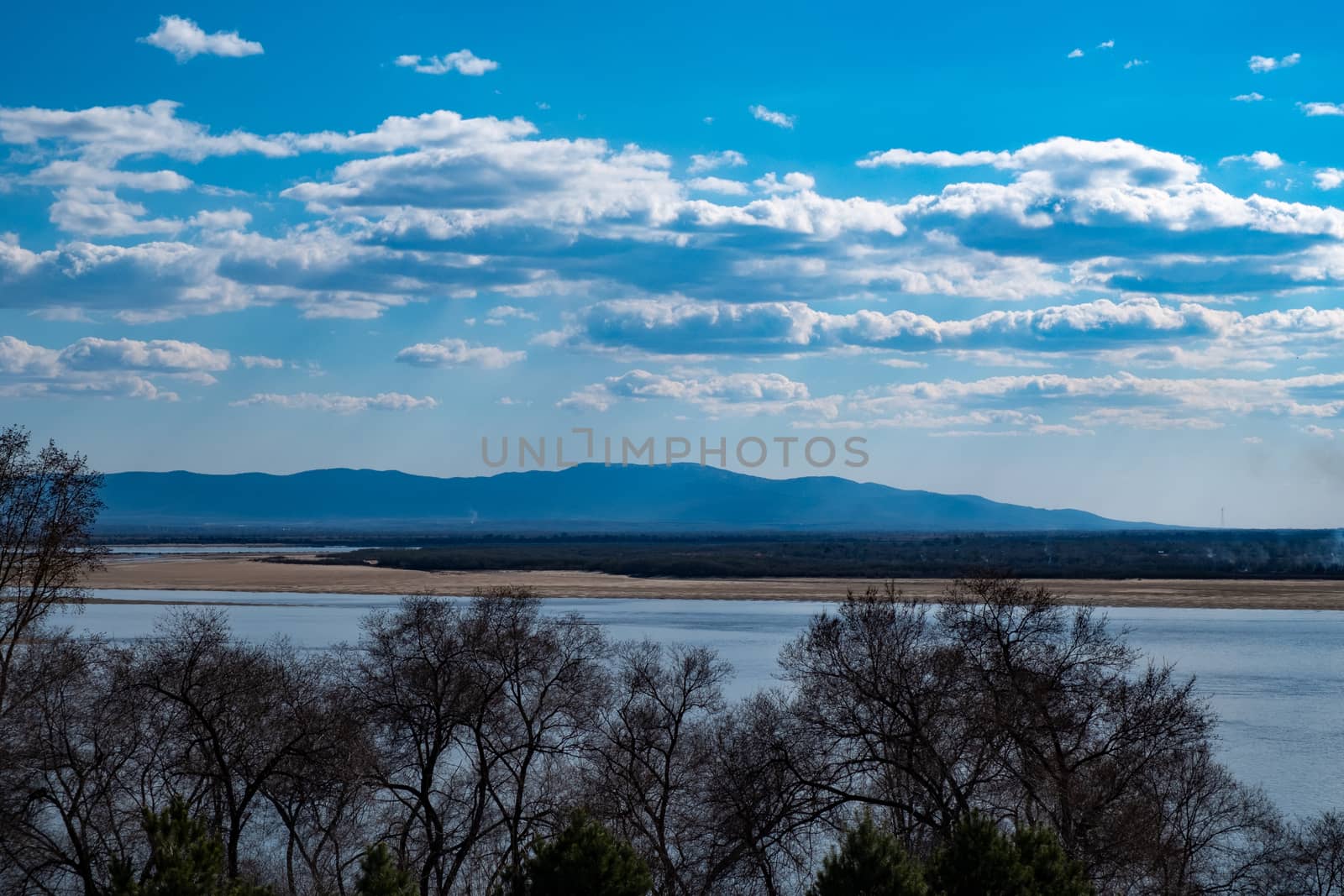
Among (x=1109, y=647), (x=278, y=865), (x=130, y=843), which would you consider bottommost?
(x=278, y=865)

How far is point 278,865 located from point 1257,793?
22.1m

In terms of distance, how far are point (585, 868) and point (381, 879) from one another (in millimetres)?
2554

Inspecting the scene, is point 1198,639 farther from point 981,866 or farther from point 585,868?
point 585,868

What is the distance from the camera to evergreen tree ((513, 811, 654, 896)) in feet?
53.9

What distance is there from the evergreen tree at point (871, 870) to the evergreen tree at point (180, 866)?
6.52m

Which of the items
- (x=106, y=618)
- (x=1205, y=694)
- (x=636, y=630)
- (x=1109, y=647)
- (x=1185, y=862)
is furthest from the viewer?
(x=106, y=618)

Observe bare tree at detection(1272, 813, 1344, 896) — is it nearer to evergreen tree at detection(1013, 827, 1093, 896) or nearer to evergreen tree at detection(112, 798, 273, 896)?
evergreen tree at detection(1013, 827, 1093, 896)

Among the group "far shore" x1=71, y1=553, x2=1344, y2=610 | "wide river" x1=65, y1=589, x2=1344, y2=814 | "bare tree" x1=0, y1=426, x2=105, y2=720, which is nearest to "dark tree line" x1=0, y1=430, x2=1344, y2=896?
"bare tree" x1=0, y1=426, x2=105, y2=720

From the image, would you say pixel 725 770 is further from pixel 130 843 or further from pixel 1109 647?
pixel 130 843

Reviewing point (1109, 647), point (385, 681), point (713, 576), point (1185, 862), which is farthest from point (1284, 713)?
point (713, 576)

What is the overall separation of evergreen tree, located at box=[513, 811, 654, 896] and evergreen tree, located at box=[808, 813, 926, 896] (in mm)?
2484

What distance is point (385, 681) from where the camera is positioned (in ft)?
88.8

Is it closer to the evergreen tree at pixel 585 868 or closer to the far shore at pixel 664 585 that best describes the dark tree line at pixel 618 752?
the evergreen tree at pixel 585 868

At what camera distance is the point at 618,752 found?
27641mm
